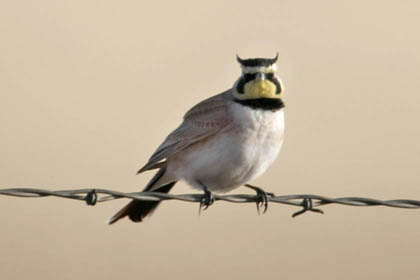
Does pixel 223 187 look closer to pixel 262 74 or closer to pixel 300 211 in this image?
pixel 262 74

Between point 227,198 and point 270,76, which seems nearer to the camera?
point 227,198

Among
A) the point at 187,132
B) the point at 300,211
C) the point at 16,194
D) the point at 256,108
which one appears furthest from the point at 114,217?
the point at 16,194

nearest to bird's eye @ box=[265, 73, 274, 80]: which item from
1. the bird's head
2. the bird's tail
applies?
the bird's head

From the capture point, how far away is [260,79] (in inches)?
284

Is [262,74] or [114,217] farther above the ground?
[262,74]

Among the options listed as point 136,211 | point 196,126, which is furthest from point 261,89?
point 136,211

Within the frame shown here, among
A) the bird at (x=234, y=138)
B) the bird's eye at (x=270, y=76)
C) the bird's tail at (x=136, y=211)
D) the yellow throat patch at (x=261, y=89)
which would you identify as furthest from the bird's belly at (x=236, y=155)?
the bird's tail at (x=136, y=211)

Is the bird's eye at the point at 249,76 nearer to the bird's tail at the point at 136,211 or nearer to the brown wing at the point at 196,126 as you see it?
the brown wing at the point at 196,126

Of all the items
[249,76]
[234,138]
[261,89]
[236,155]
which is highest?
[249,76]

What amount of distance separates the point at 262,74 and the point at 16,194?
267 cm

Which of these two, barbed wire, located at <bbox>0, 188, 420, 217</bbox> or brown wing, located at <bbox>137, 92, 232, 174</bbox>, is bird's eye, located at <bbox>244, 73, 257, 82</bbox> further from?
barbed wire, located at <bbox>0, 188, 420, 217</bbox>

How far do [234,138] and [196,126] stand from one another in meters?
0.45

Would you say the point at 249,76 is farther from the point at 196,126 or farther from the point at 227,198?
the point at 227,198

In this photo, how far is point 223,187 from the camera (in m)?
7.59
